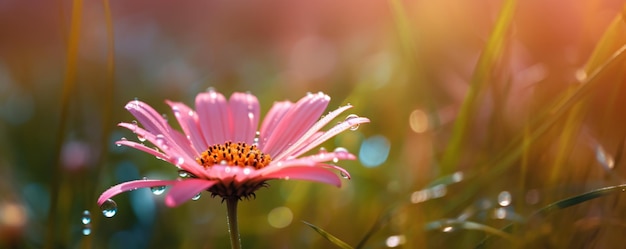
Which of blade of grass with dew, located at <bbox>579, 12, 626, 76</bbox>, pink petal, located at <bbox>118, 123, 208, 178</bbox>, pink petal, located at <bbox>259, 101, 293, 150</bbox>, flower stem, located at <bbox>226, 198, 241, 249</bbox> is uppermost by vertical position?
blade of grass with dew, located at <bbox>579, 12, 626, 76</bbox>

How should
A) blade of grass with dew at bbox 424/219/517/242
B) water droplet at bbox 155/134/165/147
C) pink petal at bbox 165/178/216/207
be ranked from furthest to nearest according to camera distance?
blade of grass with dew at bbox 424/219/517/242 → water droplet at bbox 155/134/165/147 → pink petal at bbox 165/178/216/207

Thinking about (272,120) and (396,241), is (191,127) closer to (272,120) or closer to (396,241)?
(272,120)

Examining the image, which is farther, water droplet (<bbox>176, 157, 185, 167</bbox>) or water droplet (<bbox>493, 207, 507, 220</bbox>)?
water droplet (<bbox>493, 207, 507, 220</bbox>)

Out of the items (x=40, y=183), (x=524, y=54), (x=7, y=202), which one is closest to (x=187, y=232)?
(x=7, y=202)

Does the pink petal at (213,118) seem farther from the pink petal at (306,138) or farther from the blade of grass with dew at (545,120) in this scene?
the blade of grass with dew at (545,120)

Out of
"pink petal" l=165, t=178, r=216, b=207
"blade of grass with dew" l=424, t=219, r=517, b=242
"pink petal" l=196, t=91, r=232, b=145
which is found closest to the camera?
"pink petal" l=165, t=178, r=216, b=207

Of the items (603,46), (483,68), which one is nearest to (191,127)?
(483,68)

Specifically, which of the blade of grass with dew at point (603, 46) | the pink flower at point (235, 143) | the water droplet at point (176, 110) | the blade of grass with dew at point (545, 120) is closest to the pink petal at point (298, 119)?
the pink flower at point (235, 143)

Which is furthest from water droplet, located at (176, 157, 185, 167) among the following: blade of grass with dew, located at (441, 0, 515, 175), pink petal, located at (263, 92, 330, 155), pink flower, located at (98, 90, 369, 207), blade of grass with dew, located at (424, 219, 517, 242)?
blade of grass with dew, located at (441, 0, 515, 175)

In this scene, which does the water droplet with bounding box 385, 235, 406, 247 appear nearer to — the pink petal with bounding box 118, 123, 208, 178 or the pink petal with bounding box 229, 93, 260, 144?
the pink petal with bounding box 229, 93, 260, 144
